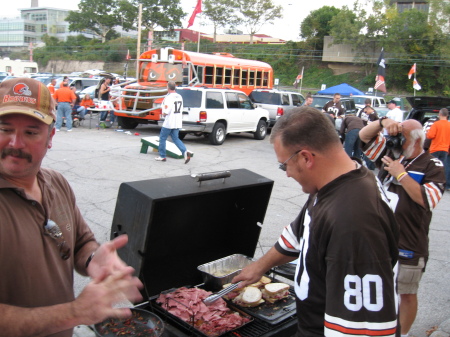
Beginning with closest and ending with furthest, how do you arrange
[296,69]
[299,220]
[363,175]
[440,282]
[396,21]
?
[363,175], [299,220], [440,282], [396,21], [296,69]

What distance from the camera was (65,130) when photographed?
52.8 ft

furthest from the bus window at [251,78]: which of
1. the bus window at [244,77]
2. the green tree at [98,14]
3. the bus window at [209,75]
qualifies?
the green tree at [98,14]

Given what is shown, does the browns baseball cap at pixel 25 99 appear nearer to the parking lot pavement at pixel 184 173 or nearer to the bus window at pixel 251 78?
the parking lot pavement at pixel 184 173

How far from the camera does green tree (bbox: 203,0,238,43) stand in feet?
236

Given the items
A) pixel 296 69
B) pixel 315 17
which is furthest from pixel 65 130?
pixel 315 17

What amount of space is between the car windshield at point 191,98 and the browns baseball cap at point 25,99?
41.8 ft

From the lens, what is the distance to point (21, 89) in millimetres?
1822

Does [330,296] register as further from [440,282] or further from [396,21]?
[396,21]

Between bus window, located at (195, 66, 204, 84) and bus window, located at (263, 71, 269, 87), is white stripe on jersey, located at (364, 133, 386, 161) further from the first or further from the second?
bus window, located at (263, 71, 269, 87)

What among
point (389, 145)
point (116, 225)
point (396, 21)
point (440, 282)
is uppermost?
point (396, 21)

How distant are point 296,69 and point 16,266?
188 ft

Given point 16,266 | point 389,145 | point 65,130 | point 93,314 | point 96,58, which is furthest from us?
point 96,58

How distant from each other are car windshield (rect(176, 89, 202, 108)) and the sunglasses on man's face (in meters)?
12.8

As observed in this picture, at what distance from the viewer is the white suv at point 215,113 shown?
14.4 m
